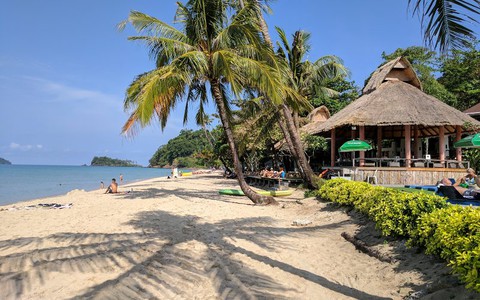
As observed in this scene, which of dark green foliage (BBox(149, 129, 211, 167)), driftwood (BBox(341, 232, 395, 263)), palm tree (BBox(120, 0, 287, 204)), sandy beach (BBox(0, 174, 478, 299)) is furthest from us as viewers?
dark green foliage (BBox(149, 129, 211, 167))

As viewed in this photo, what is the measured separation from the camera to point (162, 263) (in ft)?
15.5

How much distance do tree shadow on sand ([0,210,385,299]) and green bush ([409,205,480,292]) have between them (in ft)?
3.22

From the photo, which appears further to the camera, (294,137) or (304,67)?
(304,67)

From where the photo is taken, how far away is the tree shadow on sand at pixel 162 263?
148 inches

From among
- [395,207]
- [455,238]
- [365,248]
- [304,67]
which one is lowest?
[365,248]

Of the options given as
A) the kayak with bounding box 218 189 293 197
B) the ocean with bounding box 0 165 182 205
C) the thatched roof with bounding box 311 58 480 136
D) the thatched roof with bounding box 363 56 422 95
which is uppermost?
the thatched roof with bounding box 363 56 422 95

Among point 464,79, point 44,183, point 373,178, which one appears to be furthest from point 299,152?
point 44,183

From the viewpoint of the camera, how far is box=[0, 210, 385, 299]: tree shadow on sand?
376cm

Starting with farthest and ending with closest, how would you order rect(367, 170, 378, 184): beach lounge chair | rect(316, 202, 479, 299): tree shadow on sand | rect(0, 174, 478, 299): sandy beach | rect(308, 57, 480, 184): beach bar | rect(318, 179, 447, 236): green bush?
rect(308, 57, 480, 184): beach bar
rect(367, 170, 378, 184): beach lounge chair
rect(318, 179, 447, 236): green bush
rect(0, 174, 478, 299): sandy beach
rect(316, 202, 479, 299): tree shadow on sand

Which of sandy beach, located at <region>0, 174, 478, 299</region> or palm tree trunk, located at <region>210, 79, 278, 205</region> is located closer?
sandy beach, located at <region>0, 174, 478, 299</region>

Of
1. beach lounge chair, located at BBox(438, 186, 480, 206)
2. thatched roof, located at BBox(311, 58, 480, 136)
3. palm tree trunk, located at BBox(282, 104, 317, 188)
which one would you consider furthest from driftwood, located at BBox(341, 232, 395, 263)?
thatched roof, located at BBox(311, 58, 480, 136)

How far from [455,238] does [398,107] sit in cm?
1245

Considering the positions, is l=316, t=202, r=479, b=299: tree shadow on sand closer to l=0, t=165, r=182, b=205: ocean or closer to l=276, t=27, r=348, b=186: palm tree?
l=276, t=27, r=348, b=186: palm tree

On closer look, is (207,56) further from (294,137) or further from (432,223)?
(432,223)
